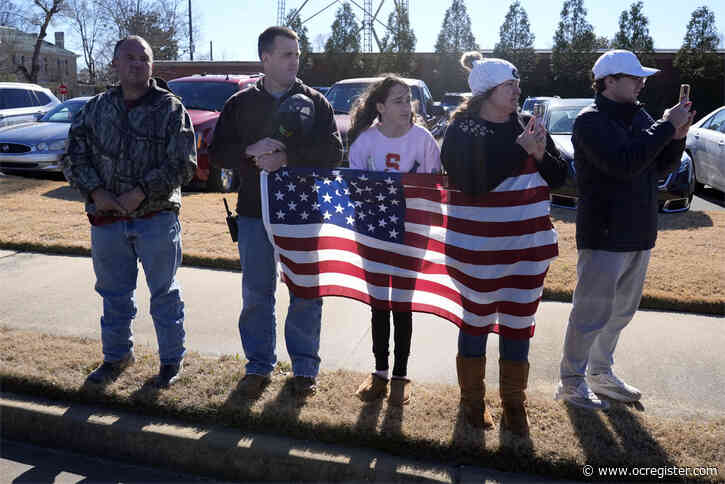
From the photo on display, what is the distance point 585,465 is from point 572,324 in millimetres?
881

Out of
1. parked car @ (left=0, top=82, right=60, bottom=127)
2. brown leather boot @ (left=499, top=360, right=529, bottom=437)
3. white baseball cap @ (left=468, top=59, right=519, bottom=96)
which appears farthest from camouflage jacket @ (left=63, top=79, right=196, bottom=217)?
parked car @ (left=0, top=82, right=60, bottom=127)

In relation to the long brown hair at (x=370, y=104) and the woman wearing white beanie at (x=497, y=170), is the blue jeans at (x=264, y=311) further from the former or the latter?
the woman wearing white beanie at (x=497, y=170)

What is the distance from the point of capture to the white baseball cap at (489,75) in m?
3.32

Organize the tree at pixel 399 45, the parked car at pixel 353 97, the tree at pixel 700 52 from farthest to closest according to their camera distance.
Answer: the tree at pixel 399 45
the tree at pixel 700 52
the parked car at pixel 353 97

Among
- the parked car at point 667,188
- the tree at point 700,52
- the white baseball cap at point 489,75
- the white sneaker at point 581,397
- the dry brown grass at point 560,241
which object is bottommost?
the white sneaker at point 581,397

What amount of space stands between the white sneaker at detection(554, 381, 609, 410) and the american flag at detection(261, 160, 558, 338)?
0.55m

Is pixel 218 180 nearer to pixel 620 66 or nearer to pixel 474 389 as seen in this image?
pixel 474 389

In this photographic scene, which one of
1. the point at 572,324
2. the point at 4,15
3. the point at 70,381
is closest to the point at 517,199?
the point at 572,324

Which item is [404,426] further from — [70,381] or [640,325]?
[640,325]

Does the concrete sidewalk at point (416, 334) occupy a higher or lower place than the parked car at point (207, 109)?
lower

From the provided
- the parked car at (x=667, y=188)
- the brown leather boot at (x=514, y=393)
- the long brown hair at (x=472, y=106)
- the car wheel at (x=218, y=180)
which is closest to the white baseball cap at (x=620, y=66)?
the long brown hair at (x=472, y=106)

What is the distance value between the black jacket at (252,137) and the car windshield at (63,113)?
397 inches

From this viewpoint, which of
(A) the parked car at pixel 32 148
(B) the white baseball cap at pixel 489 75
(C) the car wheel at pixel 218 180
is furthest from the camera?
(A) the parked car at pixel 32 148

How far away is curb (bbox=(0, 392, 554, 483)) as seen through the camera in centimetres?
316
